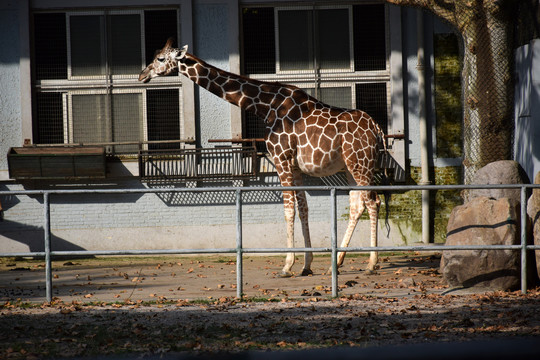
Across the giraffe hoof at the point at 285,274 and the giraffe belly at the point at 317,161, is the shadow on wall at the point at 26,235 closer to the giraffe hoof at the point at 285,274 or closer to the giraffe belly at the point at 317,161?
the giraffe hoof at the point at 285,274

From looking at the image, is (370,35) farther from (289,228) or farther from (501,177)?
(501,177)

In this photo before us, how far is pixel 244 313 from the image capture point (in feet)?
21.9

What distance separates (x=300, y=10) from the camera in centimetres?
1279

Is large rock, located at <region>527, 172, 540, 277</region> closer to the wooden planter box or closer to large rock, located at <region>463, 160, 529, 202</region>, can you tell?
large rock, located at <region>463, 160, 529, 202</region>

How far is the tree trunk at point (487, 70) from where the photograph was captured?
9820mm

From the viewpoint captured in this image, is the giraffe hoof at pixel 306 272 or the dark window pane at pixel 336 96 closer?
the giraffe hoof at pixel 306 272

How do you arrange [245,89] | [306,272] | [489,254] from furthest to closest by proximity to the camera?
[245,89] < [306,272] < [489,254]

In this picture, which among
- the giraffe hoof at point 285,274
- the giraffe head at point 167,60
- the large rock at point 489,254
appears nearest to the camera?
the large rock at point 489,254

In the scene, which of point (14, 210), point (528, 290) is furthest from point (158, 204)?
point (528, 290)

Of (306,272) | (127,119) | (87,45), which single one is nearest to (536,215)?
(306,272)

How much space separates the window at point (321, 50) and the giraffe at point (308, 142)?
2.88 m

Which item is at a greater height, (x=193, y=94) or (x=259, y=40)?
(x=259, y=40)

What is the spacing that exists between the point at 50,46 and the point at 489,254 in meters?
8.53

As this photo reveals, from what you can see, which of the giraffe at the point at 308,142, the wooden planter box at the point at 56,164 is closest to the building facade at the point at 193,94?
the wooden planter box at the point at 56,164
